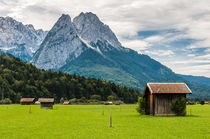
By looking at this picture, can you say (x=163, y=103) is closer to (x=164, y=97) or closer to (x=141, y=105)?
(x=164, y=97)

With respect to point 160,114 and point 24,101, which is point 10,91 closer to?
point 24,101

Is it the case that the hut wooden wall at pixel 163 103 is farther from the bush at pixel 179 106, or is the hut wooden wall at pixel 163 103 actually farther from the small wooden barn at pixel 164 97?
the bush at pixel 179 106

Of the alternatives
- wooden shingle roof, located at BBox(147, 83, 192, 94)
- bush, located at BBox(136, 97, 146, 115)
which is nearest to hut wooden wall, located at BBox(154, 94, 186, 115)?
wooden shingle roof, located at BBox(147, 83, 192, 94)

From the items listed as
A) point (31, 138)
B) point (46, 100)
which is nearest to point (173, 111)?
point (31, 138)

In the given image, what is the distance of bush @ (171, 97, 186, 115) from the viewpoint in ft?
183

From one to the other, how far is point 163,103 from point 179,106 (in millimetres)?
3418

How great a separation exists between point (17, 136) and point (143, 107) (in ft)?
124

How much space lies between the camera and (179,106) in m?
55.9

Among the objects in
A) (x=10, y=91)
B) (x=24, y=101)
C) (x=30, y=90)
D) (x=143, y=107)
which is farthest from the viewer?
(x=30, y=90)

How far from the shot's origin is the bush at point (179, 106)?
55.9 m

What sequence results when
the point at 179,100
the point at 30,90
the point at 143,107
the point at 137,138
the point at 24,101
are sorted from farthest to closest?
the point at 30,90
the point at 24,101
the point at 143,107
the point at 179,100
the point at 137,138

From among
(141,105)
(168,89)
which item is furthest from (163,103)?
(141,105)

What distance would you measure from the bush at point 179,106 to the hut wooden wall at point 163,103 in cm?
68

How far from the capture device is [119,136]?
1149 inches
